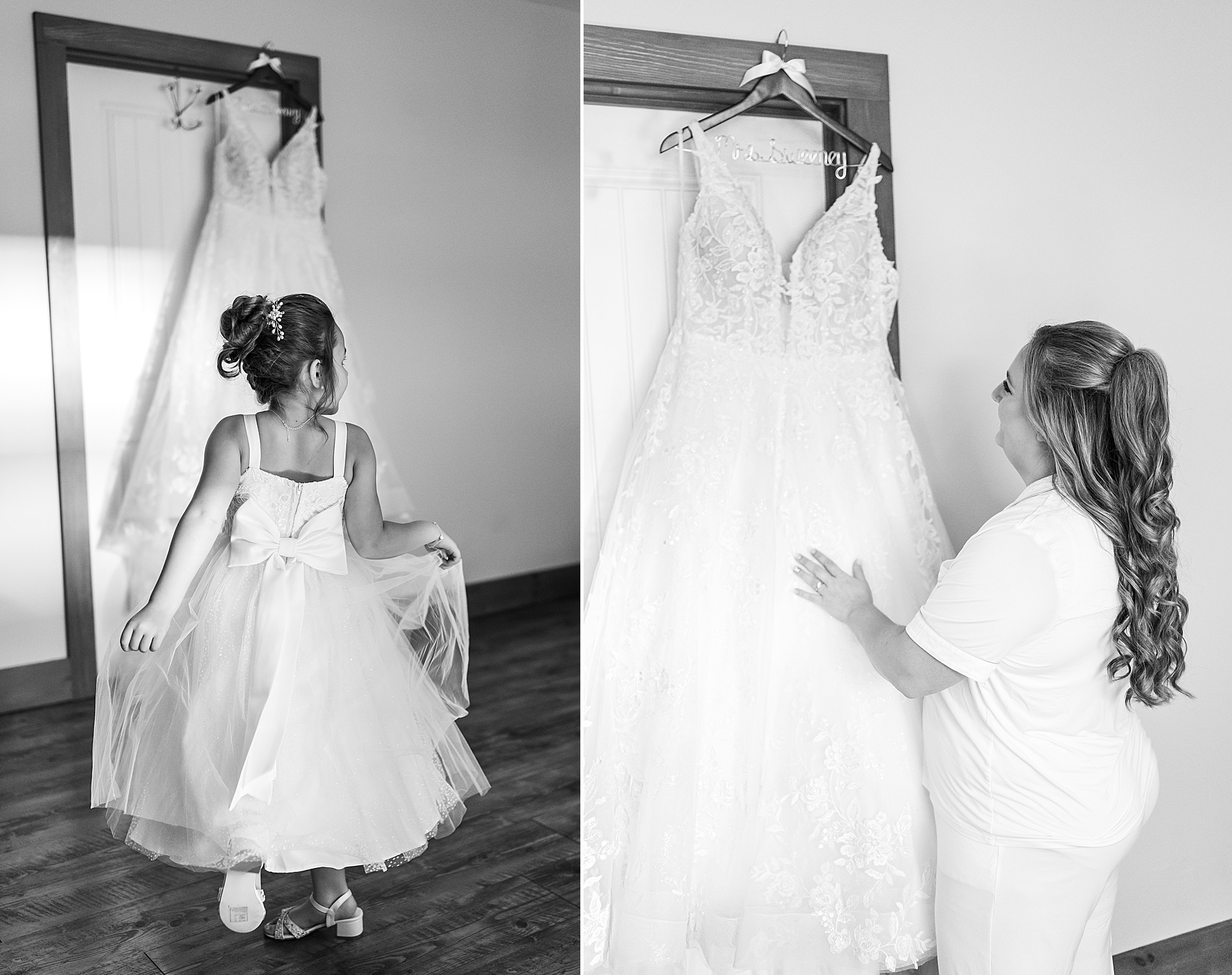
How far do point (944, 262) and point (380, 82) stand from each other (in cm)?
325

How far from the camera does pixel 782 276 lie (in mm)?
1703

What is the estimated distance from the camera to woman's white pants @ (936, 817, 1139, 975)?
1.57 metres

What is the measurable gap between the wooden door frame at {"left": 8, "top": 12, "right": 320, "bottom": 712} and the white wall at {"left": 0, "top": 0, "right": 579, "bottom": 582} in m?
0.22

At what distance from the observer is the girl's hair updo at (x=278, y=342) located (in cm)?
217

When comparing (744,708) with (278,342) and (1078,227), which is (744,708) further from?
(278,342)

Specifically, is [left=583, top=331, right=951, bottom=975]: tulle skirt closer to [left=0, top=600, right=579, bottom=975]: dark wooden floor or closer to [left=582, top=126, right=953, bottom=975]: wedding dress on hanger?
[left=582, top=126, right=953, bottom=975]: wedding dress on hanger

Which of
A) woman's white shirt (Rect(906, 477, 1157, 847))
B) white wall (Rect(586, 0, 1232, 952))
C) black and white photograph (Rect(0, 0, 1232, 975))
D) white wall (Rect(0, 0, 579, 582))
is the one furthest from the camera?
white wall (Rect(0, 0, 579, 582))

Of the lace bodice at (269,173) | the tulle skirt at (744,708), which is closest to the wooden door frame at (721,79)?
the tulle skirt at (744,708)

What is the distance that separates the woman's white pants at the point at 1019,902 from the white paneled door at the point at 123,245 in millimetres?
3257

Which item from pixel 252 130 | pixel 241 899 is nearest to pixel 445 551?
pixel 241 899

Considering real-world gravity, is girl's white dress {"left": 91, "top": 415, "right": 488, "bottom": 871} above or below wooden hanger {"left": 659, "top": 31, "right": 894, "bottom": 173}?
below

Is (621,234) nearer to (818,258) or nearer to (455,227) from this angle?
(818,258)

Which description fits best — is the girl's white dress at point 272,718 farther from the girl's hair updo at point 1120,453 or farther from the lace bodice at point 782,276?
the girl's hair updo at point 1120,453

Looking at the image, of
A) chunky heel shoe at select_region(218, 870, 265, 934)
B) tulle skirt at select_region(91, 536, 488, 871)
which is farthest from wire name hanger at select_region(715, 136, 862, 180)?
chunky heel shoe at select_region(218, 870, 265, 934)
